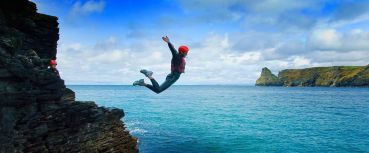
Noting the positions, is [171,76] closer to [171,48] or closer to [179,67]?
[179,67]

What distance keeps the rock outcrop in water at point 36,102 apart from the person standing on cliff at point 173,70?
13653 mm

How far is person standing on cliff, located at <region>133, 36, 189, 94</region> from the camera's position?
13.9 meters

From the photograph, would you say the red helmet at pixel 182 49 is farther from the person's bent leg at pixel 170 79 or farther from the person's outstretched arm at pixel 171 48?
the person's bent leg at pixel 170 79

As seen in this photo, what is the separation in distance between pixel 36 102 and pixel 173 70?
15.2 metres

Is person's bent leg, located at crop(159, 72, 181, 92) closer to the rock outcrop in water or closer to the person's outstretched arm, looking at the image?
the person's outstretched arm

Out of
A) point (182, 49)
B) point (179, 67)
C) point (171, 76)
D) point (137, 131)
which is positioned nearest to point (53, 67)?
point (171, 76)

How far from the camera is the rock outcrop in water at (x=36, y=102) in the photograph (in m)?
23.6

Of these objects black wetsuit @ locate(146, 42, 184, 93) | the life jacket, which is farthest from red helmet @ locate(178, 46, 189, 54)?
the life jacket

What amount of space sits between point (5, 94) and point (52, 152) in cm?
572

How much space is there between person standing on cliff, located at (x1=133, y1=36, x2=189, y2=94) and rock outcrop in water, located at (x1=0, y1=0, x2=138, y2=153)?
13653mm

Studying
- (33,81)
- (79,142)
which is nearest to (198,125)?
(79,142)

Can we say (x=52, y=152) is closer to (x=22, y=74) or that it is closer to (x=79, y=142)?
(x=79, y=142)

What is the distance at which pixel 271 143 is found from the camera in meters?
51.1

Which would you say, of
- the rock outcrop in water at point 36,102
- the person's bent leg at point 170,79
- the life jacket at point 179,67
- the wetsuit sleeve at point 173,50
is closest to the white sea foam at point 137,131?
the rock outcrop in water at point 36,102
